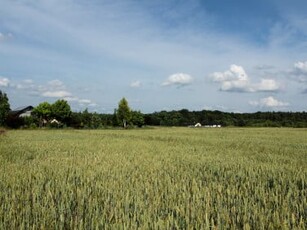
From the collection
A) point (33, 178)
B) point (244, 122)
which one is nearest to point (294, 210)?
point (33, 178)

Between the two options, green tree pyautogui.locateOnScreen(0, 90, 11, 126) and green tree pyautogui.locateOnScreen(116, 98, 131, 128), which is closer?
green tree pyautogui.locateOnScreen(0, 90, 11, 126)

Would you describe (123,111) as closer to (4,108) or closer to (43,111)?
(43,111)

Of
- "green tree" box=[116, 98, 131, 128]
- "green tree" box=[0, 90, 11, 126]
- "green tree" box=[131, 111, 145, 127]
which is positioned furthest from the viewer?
"green tree" box=[131, 111, 145, 127]

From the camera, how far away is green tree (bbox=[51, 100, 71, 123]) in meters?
79.6

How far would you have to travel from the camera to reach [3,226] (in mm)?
4363

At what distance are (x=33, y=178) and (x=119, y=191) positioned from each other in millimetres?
2745

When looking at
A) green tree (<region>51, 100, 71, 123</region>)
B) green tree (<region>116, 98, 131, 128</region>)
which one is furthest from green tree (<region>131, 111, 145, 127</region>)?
green tree (<region>51, 100, 71, 123</region>)

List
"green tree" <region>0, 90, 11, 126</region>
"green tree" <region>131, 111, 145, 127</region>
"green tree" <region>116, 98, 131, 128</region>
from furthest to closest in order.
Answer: "green tree" <region>131, 111, 145, 127</region>
"green tree" <region>116, 98, 131, 128</region>
"green tree" <region>0, 90, 11, 126</region>

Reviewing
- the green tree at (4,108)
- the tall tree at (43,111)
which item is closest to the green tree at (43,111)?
the tall tree at (43,111)

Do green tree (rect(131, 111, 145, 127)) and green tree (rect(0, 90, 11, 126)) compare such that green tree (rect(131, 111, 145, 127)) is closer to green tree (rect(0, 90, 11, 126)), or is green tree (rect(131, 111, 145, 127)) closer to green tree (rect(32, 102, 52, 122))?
green tree (rect(32, 102, 52, 122))

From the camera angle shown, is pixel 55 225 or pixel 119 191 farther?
pixel 119 191

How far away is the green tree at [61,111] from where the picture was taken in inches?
3132

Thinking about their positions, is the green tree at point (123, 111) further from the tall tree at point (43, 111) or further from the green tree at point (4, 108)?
the green tree at point (4, 108)

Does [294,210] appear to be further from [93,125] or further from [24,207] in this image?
[93,125]
